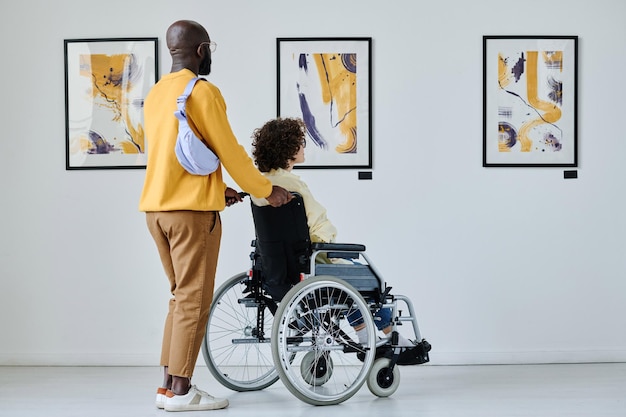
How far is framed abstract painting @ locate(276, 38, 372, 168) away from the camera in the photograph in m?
4.09

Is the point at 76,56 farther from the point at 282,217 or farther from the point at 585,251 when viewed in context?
the point at 585,251

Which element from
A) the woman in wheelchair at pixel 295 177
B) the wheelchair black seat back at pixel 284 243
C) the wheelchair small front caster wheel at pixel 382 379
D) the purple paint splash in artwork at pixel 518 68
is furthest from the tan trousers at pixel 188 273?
the purple paint splash in artwork at pixel 518 68

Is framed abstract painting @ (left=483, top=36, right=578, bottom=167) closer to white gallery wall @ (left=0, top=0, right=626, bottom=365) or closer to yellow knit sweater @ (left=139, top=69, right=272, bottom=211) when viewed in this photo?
white gallery wall @ (left=0, top=0, right=626, bottom=365)

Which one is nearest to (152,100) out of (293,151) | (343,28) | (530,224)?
(293,151)

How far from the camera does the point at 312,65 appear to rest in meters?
4.09

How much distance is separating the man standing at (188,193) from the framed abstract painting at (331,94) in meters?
1.12

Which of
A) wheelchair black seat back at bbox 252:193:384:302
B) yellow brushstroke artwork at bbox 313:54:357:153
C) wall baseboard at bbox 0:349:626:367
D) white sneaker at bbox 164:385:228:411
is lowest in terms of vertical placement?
wall baseboard at bbox 0:349:626:367

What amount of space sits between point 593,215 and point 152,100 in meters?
2.33

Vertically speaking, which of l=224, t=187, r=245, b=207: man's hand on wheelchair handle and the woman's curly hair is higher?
the woman's curly hair

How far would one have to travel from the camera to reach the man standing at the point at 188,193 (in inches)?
114

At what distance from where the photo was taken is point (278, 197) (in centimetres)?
304

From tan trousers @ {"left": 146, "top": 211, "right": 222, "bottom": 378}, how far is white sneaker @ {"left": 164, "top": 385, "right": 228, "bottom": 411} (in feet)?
0.29

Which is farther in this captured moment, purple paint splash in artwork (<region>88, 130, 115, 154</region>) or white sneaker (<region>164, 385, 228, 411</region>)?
purple paint splash in artwork (<region>88, 130, 115, 154</region>)

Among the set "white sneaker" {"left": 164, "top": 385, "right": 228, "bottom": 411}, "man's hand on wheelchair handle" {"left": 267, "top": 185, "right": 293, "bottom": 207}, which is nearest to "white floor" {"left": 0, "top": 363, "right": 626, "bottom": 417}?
"white sneaker" {"left": 164, "top": 385, "right": 228, "bottom": 411}
